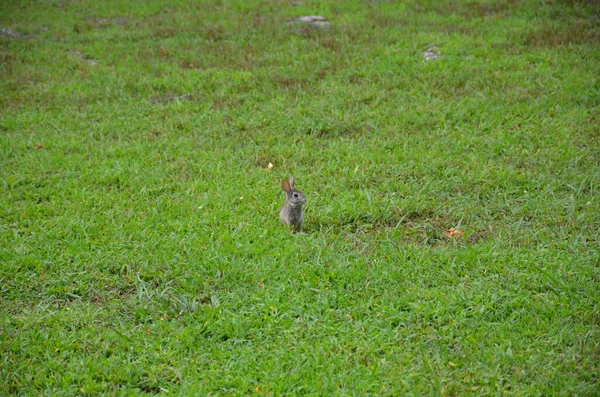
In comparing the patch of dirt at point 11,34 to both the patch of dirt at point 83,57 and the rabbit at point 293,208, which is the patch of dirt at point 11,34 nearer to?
the patch of dirt at point 83,57

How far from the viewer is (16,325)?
4992 millimetres

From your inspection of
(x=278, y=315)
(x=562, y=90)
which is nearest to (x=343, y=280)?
(x=278, y=315)

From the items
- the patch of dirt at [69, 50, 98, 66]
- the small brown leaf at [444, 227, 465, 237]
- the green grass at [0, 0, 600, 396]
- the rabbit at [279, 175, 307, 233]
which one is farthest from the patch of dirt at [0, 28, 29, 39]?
→ the small brown leaf at [444, 227, 465, 237]

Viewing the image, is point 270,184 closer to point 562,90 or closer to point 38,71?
point 562,90

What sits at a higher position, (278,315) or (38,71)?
(38,71)

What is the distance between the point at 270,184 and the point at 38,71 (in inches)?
228

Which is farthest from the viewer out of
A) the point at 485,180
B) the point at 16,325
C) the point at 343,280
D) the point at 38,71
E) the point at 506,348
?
the point at 38,71

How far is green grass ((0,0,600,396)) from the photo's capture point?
4.57 metres

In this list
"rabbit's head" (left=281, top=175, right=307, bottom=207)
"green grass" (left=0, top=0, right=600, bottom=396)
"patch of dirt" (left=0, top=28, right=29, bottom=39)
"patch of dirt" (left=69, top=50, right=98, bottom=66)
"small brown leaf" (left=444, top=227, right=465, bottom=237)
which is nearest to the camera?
"green grass" (left=0, top=0, right=600, bottom=396)

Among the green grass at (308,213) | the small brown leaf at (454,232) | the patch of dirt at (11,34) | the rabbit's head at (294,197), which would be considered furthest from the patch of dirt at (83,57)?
the small brown leaf at (454,232)

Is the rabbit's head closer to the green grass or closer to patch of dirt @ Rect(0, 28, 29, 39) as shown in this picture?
the green grass

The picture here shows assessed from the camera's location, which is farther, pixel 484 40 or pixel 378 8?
pixel 378 8

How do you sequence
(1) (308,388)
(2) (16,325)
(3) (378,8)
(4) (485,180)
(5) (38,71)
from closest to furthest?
(1) (308,388) < (2) (16,325) < (4) (485,180) < (5) (38,71) < (3) (378,8)

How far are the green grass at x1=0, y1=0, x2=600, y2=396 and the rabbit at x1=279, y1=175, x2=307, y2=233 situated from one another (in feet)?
0.45
